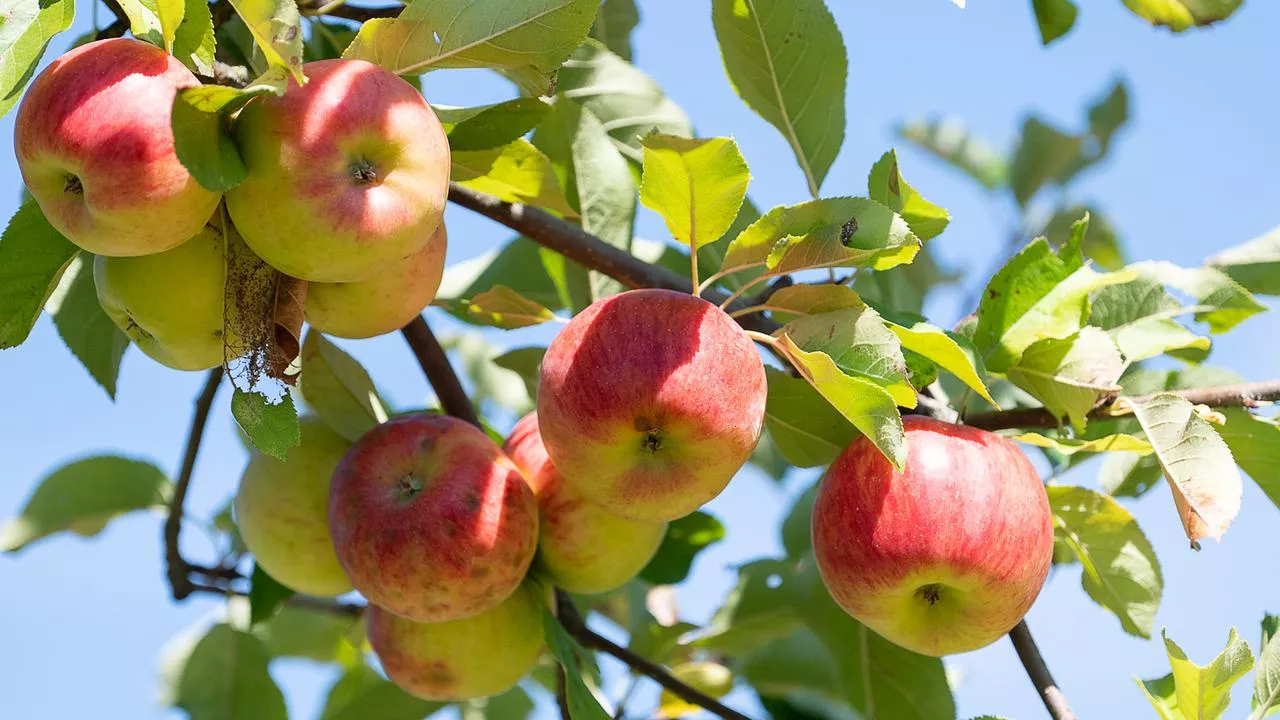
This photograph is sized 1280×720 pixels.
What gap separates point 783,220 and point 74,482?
5.95ft

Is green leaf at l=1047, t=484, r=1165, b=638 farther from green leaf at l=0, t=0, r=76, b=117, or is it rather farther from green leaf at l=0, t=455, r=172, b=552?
green leaf at l=0, t=455, r=172, b=552

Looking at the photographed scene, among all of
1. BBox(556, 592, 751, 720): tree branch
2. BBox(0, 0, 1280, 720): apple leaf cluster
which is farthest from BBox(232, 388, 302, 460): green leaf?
BBox(556, 592, 751, 720): tree branch

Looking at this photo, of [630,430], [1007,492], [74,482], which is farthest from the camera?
[74,482]

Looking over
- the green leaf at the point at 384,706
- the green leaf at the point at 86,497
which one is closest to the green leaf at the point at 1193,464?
the green leaf at the point at 384,706

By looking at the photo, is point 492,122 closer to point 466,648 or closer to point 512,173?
point 512,173

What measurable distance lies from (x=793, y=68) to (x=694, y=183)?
1.52 ft

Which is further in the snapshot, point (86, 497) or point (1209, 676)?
point (86, 497)

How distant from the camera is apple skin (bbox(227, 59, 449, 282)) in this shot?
1238 millimetres

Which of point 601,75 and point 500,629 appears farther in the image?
point 601,75

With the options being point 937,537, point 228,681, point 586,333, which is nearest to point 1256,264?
point 937,537

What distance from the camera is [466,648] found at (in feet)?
5.98

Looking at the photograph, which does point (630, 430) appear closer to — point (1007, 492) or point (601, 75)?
point (1007, 492)

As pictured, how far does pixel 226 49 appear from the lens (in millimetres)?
1858

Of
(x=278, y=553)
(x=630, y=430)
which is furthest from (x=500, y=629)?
(x=630, y=430)
